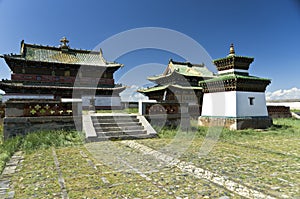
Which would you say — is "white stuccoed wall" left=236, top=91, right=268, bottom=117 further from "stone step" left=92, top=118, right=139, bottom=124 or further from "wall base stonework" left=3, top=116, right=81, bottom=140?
"wall base stonework" left=3, top=116, right=81, bottom=140

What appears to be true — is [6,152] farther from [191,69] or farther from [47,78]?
[191,69]

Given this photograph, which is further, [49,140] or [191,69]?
[191,69]

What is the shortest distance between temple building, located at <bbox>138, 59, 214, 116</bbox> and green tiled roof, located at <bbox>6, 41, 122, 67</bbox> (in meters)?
6.18

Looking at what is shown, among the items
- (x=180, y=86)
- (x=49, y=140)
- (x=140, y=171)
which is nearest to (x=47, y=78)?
(x=180, y=86)

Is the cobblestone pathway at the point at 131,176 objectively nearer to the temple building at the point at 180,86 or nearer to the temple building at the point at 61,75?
the temple building at the point at 180,86

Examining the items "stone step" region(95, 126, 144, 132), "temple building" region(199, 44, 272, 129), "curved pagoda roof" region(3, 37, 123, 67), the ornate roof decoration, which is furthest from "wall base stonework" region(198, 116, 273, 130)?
"curved pagoda roof" region(3, 37, 123, 67)

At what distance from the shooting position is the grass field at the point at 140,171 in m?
3.85

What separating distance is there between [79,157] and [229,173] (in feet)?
14.6

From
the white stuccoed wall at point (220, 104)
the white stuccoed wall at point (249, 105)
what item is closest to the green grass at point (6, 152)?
the white stuccoed wall at point (220, 104)

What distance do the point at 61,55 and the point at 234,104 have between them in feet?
70.1

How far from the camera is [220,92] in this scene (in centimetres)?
1399

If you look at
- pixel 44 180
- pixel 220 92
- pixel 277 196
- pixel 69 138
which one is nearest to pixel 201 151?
pixel 277 196

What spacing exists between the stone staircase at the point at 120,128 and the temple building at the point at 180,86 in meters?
11.6

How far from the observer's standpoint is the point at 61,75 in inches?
949
